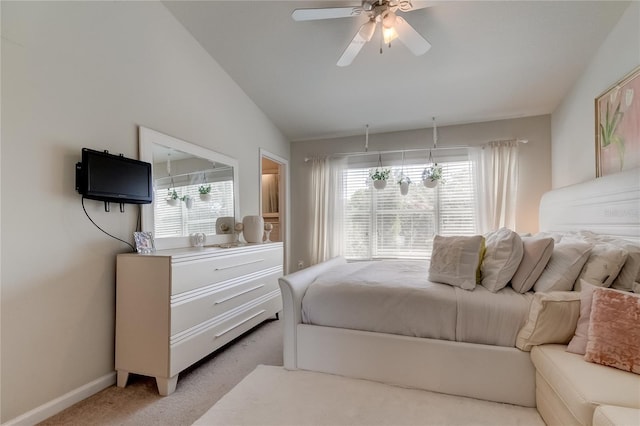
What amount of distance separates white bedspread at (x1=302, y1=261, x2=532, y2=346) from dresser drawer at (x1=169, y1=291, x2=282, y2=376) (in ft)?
2.52

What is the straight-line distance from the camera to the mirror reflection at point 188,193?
2451 mm

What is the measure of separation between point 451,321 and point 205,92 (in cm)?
303

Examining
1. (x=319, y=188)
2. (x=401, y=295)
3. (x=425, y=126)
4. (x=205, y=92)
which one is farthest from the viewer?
(x=319, y=188)

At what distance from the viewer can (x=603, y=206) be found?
2.11 meters

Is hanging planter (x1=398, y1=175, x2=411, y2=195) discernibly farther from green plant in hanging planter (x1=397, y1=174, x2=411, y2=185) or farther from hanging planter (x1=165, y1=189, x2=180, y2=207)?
hanging planter (x1=165, y1=189, x2=180, y2=207)

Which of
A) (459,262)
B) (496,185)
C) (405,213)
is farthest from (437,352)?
(496,185)

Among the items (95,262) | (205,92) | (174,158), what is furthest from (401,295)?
(205,92)

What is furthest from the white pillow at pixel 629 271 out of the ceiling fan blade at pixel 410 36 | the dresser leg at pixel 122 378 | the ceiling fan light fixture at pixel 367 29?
the dresser leg at pixel 122 378

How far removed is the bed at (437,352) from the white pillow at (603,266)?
31 cm

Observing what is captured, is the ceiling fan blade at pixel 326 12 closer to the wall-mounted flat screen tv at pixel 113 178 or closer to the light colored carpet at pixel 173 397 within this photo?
the wall-mounted flat screen tv at pixel 113 178

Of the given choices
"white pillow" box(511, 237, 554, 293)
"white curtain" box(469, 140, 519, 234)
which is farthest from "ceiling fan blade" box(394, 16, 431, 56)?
"white curtain" box(469, 140, 519, 234)

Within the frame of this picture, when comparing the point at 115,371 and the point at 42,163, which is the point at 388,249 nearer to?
the point at 115,371

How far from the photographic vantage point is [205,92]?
301cm

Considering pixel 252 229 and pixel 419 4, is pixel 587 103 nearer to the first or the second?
pixel 419 4
